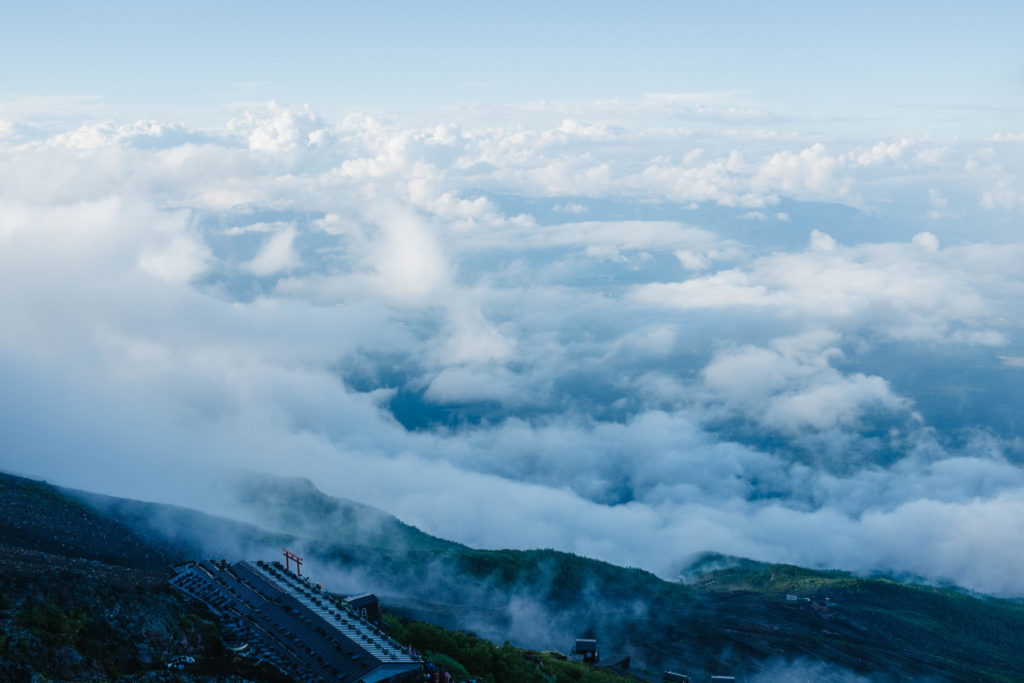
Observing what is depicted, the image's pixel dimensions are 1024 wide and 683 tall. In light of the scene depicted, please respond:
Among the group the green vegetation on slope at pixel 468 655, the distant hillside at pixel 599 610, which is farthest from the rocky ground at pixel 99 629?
the distant hillside at pixel 599 610

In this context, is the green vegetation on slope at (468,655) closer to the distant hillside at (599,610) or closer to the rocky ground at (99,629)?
the rocky ground at (99,629)

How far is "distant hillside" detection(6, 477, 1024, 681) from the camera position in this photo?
140 m

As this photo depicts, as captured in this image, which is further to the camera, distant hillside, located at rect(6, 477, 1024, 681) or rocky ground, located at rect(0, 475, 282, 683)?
distant hillside, located at rect(6, 477, 1024, 681)

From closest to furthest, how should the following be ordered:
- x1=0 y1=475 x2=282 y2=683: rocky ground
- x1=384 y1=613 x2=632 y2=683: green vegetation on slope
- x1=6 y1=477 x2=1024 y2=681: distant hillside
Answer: x1=0 y1=475 x2=282 y2=683: rocky ground
x1=384 y1=613 x2=632 y2=683: green vegetation on slope
x1=6 y1=477 x2=1024 y2=681: distant hillside

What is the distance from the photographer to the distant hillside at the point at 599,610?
140 m

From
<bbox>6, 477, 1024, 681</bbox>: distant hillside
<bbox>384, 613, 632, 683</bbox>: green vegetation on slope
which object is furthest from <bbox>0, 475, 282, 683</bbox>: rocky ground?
<bbox>6, 477, 1024, 681</bbox>: distant hillside

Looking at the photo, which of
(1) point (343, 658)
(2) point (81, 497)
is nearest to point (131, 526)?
(2) point (81, 497)

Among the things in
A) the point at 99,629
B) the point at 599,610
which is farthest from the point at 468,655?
the point at 599,610

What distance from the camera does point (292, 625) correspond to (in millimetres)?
66562

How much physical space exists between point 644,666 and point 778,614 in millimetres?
57730

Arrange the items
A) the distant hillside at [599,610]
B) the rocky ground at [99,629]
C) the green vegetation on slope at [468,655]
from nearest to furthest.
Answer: the rocky ground at [99,629] → the green vegetation on slope at [468,655] → the distant hillside at [599,610]

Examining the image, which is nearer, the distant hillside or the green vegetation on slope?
the green vegetation on slope

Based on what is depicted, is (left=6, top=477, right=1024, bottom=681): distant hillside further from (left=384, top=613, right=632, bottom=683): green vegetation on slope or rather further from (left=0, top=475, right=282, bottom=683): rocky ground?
(left=0, top=475, right=282, bottom=683): rocky ground

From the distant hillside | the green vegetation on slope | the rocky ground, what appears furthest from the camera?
the distant hillside
